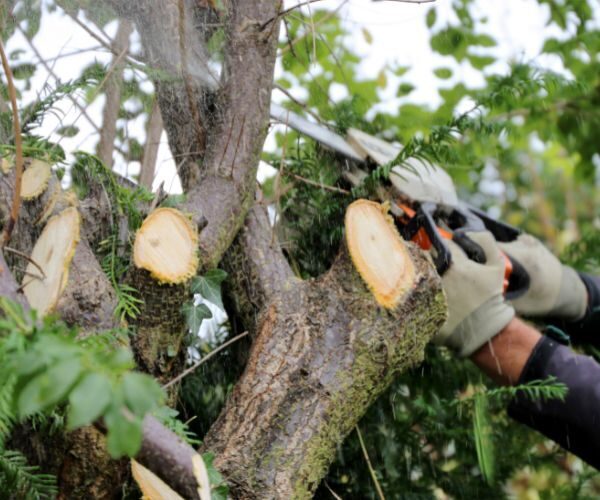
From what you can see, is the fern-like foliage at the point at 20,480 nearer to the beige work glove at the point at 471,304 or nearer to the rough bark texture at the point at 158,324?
the rough bark texture at the point at 158,324

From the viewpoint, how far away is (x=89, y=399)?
703 mm

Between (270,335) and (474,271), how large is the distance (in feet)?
2.15

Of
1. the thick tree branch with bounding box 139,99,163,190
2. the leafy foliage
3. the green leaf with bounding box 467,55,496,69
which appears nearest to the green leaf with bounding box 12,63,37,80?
the thick tree branch with bounding box 139,99,163,190

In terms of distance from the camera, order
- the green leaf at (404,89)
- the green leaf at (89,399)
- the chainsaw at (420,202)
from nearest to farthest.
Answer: the green leaf at (89,399) → the chainsaw at (420,202) → the green leaf at (404,89)

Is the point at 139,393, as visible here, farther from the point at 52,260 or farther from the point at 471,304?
the point at 471,304

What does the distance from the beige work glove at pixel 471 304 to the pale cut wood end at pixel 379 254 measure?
368 mm

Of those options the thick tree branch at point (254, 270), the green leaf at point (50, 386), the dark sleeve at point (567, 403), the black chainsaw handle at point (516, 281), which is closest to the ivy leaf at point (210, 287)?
the thick tree branch at point (254, 270)

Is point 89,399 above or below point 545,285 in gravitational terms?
above

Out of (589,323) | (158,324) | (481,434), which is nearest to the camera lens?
(158,324)

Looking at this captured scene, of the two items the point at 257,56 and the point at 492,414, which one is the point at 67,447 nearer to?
the point at 257,56

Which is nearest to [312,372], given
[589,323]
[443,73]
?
[589,323]

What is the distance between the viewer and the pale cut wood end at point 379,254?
1562 mm

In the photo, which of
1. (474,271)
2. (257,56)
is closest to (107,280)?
(257,56)

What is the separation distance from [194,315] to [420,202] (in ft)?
2.73
